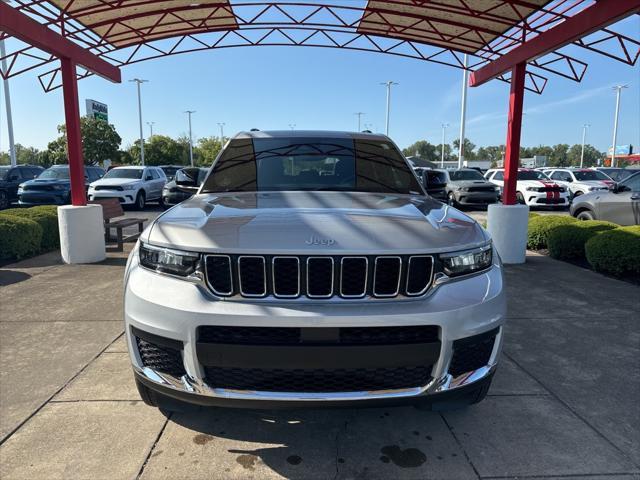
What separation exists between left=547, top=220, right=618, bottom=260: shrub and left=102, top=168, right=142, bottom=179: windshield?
573 inches

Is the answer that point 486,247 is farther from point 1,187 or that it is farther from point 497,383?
point 1,187

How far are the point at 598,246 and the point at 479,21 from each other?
440 centimetres

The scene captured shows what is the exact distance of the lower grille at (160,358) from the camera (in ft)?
7.11

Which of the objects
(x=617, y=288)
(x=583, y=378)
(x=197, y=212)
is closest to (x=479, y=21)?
(x=617, y=288)

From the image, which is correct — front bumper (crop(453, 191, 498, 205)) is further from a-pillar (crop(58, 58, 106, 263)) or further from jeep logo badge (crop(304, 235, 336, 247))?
jeep logo badge (crop(304, 235, 336, 247))

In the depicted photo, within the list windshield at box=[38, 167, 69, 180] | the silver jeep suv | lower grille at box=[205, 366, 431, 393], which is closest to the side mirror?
the silver jeep suv

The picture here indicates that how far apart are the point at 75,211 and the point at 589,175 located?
20438 mm

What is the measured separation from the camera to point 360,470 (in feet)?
7.80

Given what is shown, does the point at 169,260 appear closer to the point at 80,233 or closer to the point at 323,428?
the point at 323,428

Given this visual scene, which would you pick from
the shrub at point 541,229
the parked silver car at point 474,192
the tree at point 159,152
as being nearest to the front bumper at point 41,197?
the parked silver car at point 474,192

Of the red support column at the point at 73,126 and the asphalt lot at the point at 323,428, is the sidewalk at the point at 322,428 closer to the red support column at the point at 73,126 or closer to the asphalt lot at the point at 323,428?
the asphalt lot at the point at 323,428

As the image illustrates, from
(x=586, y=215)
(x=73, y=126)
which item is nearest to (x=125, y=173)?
(x=73, y=126)

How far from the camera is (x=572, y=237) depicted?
7.78m

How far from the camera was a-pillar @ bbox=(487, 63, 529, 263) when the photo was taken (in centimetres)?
769
